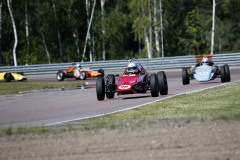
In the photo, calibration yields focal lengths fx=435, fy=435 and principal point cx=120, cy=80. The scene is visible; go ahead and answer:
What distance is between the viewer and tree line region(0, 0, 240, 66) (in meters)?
44.7

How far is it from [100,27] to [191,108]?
39004 mm

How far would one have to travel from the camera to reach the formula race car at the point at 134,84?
1356 centimetres

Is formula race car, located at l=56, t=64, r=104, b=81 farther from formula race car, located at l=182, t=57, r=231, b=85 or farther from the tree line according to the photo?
the tree line

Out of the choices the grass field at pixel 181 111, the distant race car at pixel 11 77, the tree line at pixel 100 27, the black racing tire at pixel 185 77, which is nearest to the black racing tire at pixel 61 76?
the distant race car at pixel 11 77

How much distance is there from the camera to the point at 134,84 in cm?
1360

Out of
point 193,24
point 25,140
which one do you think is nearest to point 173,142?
point 25,140

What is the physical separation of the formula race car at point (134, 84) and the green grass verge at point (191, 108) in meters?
0.85

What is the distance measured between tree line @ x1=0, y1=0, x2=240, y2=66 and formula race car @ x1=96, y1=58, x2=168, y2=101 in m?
25.4

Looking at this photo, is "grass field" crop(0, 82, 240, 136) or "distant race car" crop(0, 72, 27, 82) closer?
"grass field" crop(0, 82, 240, 136)

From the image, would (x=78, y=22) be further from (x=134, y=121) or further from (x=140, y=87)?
(x=134, y=121)

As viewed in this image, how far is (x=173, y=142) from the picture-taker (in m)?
6.73

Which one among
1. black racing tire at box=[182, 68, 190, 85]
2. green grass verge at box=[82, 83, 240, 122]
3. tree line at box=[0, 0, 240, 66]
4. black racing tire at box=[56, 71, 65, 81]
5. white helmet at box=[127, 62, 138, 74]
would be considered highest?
tree line at box=[0, 0, 240, 66]

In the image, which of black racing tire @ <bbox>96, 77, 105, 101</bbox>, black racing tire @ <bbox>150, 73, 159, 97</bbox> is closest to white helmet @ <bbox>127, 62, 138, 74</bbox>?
black racing tire @ <bbox>150, 73, 159, 97</bbox>

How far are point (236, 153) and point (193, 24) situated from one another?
45.2m
